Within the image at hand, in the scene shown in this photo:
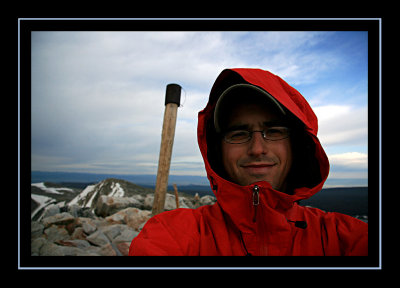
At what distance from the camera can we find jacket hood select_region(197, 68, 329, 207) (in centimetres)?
108

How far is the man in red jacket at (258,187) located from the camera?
40.1 inches

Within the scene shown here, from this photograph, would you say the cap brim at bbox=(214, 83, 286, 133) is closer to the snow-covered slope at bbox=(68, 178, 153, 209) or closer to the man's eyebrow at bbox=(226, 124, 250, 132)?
the man's eyebrow at bbox=(226, 124, 250, 132)

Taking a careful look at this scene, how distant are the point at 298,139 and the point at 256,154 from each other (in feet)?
1.26

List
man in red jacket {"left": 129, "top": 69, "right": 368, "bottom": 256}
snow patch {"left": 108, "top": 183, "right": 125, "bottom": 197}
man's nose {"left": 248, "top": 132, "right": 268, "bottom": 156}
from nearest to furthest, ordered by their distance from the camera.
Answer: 1. man in red jacket {"left": 129, "top": 69, "right": 368, "bottom": 256}
2. man's nose {"left": 248, "top": 132, "right": 268, "bottom": 156}
3. snow patch {"left": 108, "top": 183, "right": 125, "bottom": 197}

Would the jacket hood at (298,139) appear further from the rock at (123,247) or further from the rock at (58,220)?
the rock at (58,220)

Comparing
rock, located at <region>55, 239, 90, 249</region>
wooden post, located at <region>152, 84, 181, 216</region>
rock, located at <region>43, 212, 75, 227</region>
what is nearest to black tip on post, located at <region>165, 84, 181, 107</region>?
wooden post, located at <region>152, 84, 181, 216</region>

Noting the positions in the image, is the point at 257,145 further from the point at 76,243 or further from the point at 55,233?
the point at 55,233

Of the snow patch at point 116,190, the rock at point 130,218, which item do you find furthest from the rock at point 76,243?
the snow patch at point 116,190

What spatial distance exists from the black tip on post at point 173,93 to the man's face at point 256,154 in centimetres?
229

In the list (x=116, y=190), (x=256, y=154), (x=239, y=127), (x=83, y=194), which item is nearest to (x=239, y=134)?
(x=239, y=127)

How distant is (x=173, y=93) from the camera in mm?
3348
